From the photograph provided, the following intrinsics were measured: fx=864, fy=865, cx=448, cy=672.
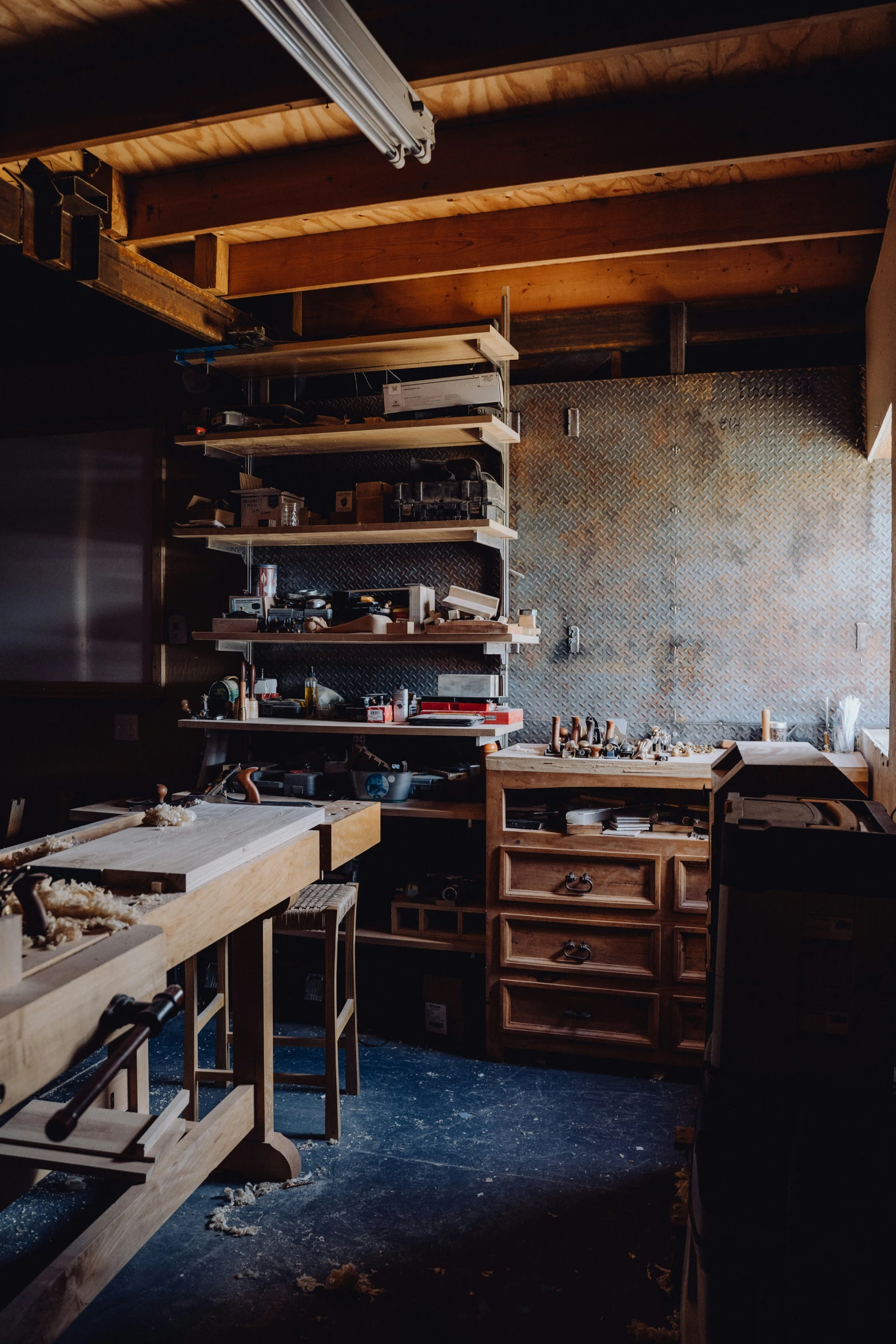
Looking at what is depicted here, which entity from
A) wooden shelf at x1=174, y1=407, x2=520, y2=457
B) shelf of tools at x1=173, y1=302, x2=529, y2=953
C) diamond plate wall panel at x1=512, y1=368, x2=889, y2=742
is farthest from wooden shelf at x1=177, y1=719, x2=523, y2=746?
wooden shelf at x1=174, y1=407, x2=520, y2=457

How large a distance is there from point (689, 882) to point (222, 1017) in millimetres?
1822

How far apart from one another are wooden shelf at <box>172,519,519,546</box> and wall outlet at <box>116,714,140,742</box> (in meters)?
0.96

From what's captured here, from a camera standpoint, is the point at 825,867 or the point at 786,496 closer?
the point at 825,867

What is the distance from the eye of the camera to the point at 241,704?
3.93 meters

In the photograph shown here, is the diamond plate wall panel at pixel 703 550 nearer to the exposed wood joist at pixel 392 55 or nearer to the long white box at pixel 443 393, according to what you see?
the long white box at pixel 443 393

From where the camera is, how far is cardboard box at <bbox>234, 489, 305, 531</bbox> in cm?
382

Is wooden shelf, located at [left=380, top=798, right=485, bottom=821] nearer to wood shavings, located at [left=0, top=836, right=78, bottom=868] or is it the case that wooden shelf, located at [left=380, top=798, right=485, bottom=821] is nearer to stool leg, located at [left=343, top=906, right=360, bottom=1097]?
stool leg, located at [left=343, top=906, right=360, bottom=1097]

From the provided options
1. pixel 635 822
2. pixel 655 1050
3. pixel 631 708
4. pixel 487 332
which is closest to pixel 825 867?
pixel 635 822

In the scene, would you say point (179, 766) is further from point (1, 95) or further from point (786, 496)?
point (786, 496)

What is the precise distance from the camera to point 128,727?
14.4 feet

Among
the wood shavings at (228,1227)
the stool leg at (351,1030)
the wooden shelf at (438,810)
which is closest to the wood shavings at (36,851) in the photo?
the wood shavings at (228,1227)

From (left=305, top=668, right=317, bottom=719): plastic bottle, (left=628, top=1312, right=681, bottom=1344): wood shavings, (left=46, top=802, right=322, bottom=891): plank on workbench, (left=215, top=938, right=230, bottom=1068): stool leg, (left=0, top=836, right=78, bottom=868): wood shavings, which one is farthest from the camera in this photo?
(left=305, top=668, right=317, bottom=719): plastic bottle

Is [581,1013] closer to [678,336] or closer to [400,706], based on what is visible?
[400,706]

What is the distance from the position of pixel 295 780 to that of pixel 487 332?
2002mm
